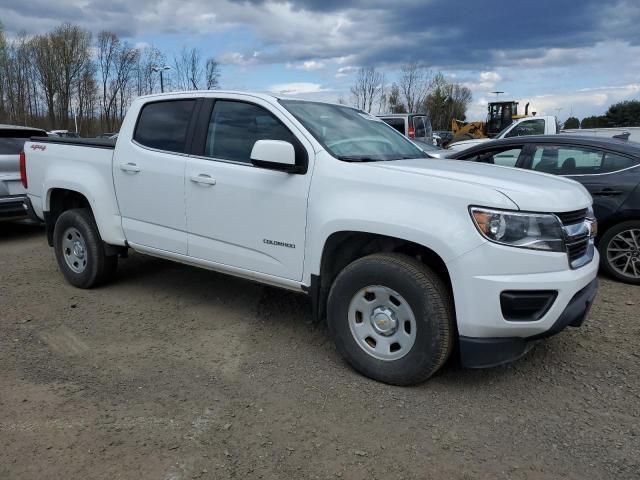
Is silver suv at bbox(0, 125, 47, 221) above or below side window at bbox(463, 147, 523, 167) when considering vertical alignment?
below

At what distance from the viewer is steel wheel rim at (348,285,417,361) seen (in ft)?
11.0

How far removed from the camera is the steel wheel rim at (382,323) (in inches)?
132

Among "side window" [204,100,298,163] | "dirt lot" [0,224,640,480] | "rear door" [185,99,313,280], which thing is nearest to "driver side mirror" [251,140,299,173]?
"rear door" [185,99,313,280]

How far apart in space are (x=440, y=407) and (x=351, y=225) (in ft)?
4.07

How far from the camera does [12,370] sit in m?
3.74

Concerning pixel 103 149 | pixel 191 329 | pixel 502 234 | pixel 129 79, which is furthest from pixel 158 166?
pixel 129 79

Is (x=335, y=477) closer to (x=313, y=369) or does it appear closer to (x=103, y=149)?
(x=313, y=369)

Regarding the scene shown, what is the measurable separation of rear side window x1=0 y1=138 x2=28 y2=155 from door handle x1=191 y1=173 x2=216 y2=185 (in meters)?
5.24

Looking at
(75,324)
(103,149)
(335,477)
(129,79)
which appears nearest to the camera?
(335,477)

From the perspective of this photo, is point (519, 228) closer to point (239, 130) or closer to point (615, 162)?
point (239, 130)

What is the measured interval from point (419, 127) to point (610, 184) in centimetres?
1464

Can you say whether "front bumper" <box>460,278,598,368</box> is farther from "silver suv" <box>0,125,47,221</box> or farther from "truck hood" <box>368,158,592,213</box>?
"silver suv" <box>0,125,47,221</box>

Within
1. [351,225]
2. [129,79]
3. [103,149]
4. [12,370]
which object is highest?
[129,79]

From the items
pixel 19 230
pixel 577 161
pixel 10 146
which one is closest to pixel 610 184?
pixel 577 161
